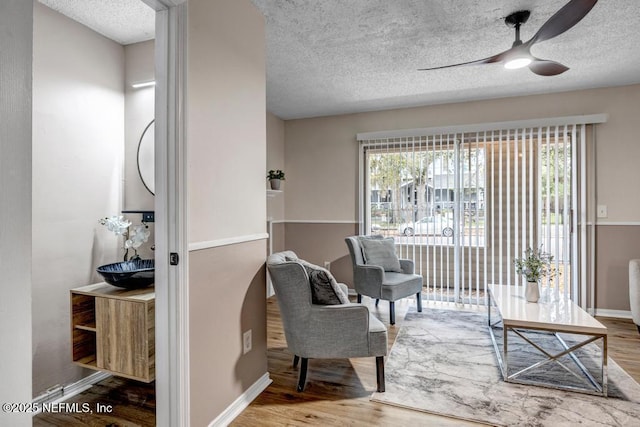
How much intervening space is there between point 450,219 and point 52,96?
398cm

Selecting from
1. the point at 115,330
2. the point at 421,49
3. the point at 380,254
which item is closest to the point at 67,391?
the point at 115,330

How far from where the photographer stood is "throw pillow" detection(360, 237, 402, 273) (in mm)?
3971

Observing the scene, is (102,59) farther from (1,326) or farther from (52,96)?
(1,326)

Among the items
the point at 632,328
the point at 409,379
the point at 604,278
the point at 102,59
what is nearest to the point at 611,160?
the point at 604,278

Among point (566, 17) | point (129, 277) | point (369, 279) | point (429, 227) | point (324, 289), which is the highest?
point (566, 17)

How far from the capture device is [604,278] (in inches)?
151

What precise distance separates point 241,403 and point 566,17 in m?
2.80

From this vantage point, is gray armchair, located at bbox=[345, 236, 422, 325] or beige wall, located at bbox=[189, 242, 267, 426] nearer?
beige wall, located at bbox=[189, 242, 267, 426]

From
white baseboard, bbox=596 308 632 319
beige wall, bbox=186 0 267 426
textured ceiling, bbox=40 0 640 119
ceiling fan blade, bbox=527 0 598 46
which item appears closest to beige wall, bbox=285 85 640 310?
white baseboard, bbox=596 308 632 319

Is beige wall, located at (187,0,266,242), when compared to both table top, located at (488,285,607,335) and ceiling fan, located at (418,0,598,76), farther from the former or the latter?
table top, located at (488,285,607,335)

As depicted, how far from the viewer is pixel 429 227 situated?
4.35m

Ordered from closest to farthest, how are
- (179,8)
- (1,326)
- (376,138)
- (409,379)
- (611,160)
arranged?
(1,326)
(179,8)
(409,379)
(611,160)
(376,138)

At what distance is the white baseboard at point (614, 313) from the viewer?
3744 mm

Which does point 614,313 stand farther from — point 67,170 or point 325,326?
point 67,170
